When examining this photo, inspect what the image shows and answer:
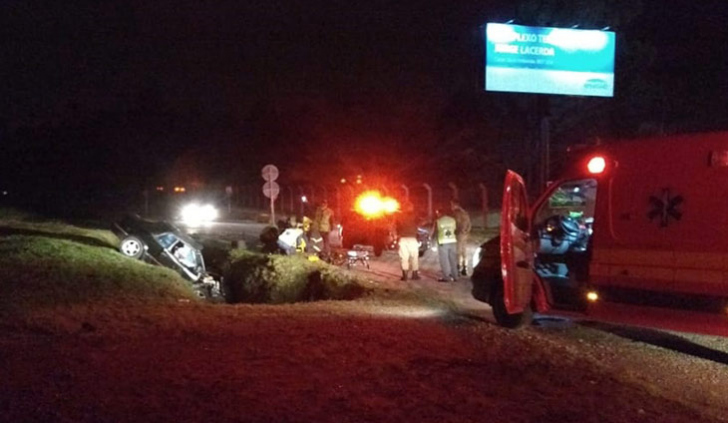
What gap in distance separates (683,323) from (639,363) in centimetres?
66

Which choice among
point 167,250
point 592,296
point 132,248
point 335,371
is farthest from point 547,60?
point 335,371

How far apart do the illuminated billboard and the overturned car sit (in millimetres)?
15065

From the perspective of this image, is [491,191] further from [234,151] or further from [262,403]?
[234,151]

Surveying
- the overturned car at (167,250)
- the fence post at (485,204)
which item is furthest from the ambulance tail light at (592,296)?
the fence post at (485,204)

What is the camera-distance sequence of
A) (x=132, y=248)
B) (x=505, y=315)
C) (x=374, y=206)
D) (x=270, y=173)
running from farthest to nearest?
(x=270, y=173) → (x=374, y=206) → (x=132, y=248) → (x=505, y=315)

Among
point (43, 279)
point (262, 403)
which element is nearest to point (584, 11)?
point (43, 279)

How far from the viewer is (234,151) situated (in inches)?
2997

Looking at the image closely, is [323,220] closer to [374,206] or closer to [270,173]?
[374,206]

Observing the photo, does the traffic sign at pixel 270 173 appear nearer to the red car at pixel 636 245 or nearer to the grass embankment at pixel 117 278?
the grass embankment at pixel 117 278

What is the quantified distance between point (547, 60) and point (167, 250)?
57.3 ft

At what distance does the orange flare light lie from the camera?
23766mm

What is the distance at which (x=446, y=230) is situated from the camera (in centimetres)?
1717

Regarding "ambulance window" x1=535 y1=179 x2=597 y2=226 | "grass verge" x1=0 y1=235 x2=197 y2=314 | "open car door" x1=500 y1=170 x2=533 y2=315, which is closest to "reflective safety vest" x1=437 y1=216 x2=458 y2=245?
"ambulance window" x1=535 y1=179 x2=597 y2=226

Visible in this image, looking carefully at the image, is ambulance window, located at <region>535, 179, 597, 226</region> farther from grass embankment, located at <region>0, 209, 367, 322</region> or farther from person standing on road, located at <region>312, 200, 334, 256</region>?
person standing on road, located at <region>312, 200, 334, 256</region>
